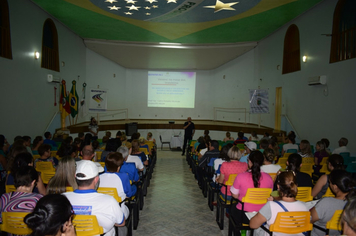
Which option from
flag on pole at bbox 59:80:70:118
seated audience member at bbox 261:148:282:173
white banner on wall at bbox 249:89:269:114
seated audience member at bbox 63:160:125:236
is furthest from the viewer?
white banner on wall at bbox 249:89:269:114

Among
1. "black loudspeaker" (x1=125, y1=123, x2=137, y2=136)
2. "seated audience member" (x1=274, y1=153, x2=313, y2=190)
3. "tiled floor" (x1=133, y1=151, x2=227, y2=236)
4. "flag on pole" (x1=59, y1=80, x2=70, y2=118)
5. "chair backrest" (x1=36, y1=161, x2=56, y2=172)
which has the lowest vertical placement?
"tiled floor" (x1=133, y1=151, x2=227, y2=236)

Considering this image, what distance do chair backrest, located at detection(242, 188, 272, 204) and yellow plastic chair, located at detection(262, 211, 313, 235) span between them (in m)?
0.66

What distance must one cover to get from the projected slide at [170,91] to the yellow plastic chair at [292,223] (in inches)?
580

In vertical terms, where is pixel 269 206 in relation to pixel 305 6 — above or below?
below

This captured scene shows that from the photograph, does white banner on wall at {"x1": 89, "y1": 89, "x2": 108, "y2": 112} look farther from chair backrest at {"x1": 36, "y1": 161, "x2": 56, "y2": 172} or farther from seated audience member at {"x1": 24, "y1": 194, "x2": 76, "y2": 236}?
seated audience member at {"x1": 24, "y1": 194, "x2": 76, "y2": 236}

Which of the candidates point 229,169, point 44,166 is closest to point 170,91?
point 44,166

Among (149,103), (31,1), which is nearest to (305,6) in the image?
(31,1)

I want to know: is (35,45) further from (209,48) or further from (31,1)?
(209,48)

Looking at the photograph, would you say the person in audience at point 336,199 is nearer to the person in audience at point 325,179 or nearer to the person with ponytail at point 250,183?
the person with ponytail at point 250,183

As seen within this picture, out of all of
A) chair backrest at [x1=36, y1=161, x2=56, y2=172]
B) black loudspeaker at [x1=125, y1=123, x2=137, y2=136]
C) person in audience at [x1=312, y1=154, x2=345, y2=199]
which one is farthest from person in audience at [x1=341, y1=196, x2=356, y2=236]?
black loudspeaker at [x1=125, y1=123, x2=137, y2=136]

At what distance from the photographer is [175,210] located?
459 centimetres

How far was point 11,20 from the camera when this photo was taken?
7094 mm

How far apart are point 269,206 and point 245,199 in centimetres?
69

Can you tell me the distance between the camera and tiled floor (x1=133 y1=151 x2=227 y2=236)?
3.80 meters
